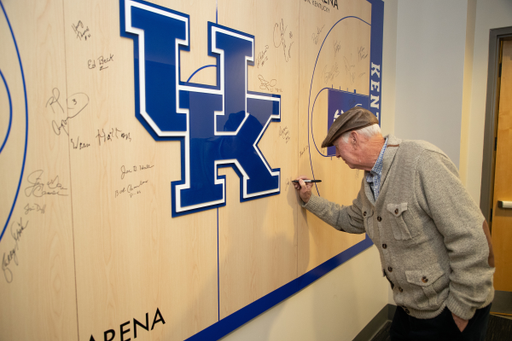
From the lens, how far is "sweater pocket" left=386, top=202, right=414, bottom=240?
1.39 metres

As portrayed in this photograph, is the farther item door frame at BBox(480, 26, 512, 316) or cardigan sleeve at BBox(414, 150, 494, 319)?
door frame at BBox(480, 26, 512, 316)

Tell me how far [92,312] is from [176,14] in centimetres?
101

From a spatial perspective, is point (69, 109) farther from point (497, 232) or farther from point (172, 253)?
point (497, 232)

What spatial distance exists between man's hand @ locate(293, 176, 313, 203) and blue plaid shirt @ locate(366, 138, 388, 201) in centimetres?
33
